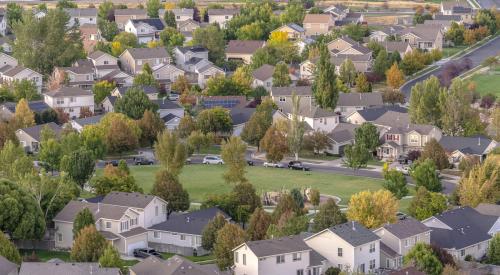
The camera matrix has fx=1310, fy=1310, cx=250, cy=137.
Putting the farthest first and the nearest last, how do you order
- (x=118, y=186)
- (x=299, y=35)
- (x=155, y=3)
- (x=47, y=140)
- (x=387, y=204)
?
(x=155, y=3) → (x=299, y=35) → (x=47, y=140) → (x=118, y=186) → (x=387, y=204)

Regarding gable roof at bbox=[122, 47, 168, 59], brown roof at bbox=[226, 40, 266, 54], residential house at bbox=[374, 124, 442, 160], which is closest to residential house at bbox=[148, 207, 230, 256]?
residential house at bbox=[374, 124, 442, 160]

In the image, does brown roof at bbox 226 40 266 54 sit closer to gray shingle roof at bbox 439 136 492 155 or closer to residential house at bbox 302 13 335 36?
residential house at bbox 302 13 335 36

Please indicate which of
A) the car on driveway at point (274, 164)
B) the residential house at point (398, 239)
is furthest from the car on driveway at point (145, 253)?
the car on driveway at point (274, 164)

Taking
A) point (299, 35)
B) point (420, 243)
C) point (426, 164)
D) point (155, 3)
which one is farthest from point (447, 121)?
point (155, 3)

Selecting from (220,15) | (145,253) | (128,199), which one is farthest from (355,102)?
(220,15)

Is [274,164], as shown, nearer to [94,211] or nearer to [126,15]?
[94,211]

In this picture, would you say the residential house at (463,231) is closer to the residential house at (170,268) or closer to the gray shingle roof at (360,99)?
the residential house at (170,268)

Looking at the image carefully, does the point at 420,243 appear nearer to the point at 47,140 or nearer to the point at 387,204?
the point at 387,204
